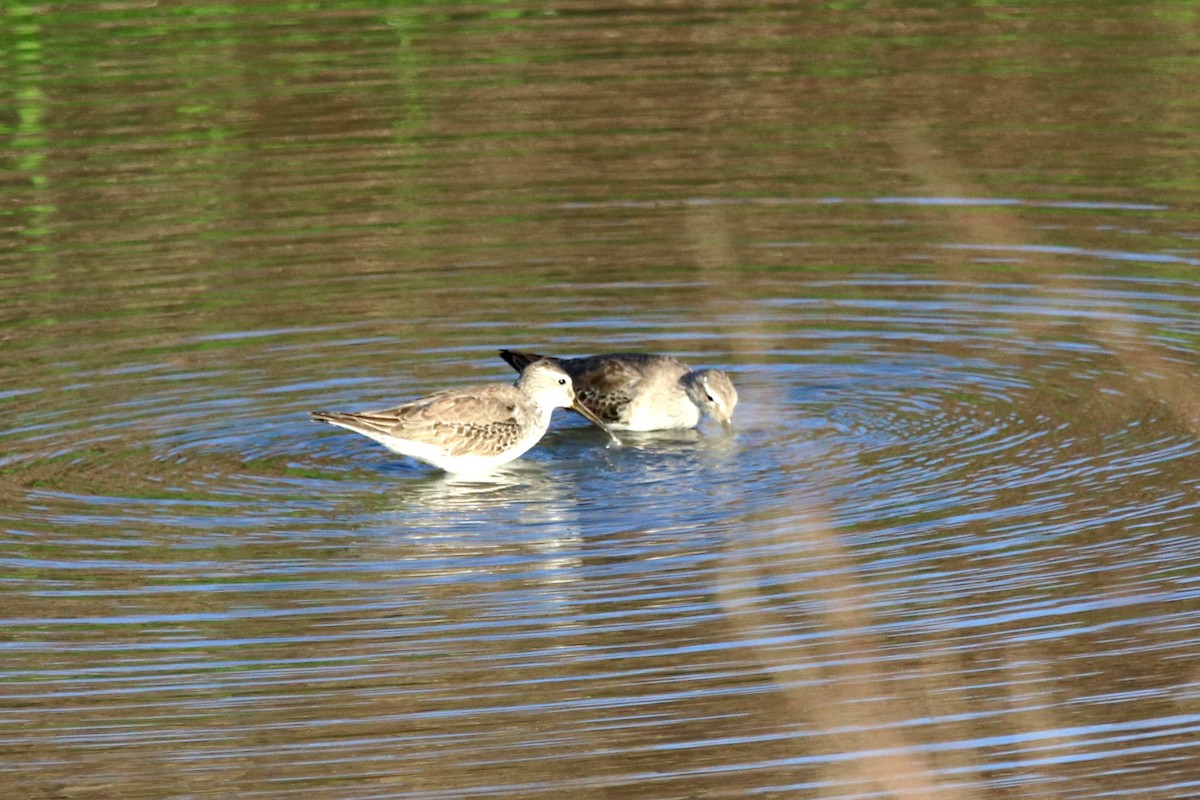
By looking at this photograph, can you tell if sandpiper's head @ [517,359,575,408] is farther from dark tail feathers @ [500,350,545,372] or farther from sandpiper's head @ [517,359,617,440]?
dark tail feathers @ [500,350,545,372]

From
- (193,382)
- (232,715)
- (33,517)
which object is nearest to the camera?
(232,715)

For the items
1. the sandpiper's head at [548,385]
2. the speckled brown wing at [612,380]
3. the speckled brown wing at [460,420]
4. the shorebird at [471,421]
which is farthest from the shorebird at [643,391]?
the speckled brown wing at [460,420]

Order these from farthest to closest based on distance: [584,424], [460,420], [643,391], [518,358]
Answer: [584,424] → [518,358] → [643,391] → [460,420]

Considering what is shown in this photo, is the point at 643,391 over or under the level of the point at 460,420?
under

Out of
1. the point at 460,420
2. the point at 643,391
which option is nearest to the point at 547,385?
the point at 643,391

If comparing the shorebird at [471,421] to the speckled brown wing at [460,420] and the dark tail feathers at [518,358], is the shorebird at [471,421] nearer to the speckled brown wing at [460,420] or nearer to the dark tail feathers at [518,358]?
the speckled brown wing at [460,420]

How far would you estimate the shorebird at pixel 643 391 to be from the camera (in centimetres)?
1419

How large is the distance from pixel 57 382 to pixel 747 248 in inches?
225

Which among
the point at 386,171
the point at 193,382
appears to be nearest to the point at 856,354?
the point at 193,382

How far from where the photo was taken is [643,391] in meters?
14.2

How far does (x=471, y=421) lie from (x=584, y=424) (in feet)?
6.66

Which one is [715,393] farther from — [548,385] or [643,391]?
[548,385]

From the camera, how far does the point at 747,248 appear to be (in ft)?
58.0

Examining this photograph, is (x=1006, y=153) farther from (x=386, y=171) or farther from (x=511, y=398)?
(x=511, y=398)
